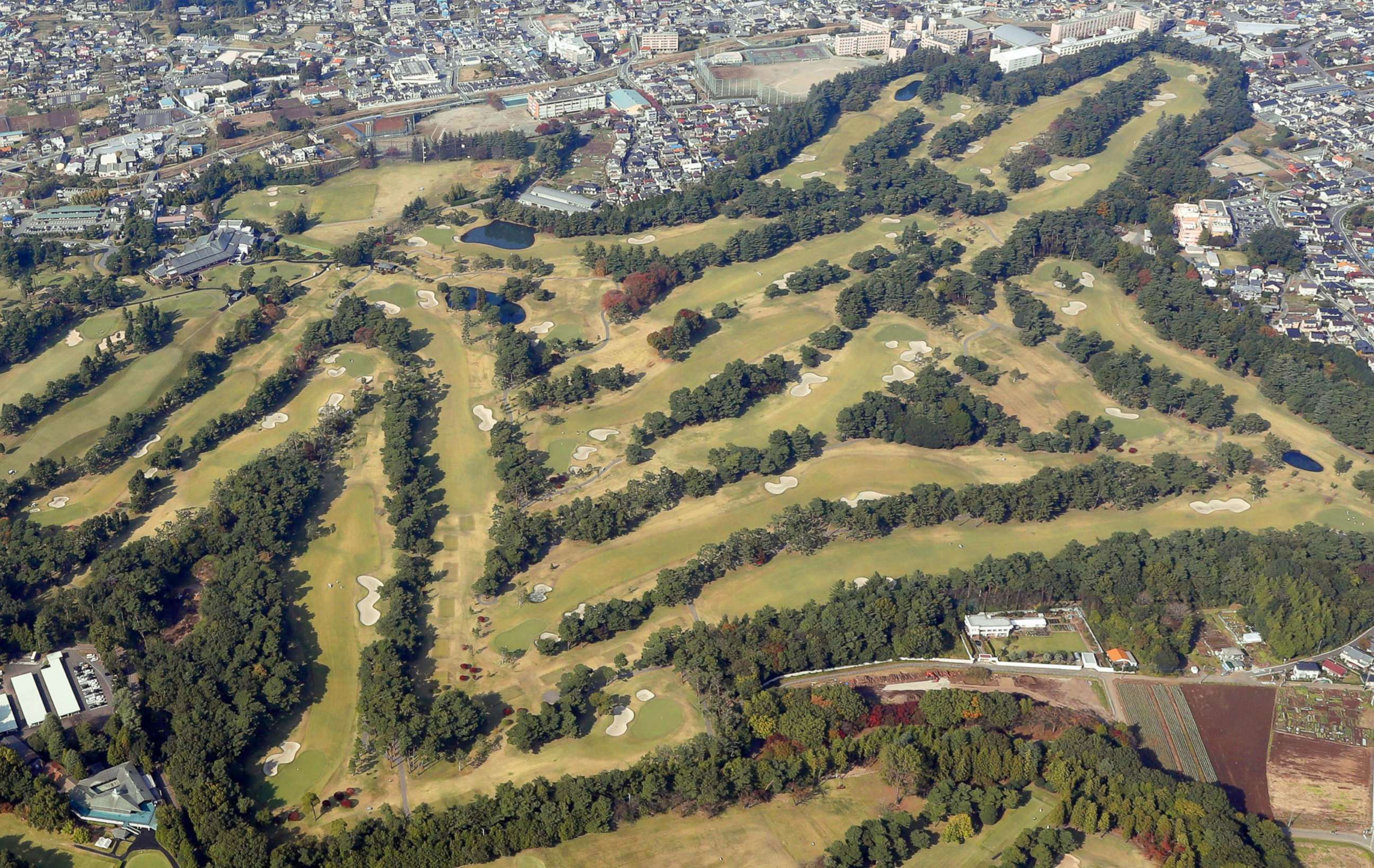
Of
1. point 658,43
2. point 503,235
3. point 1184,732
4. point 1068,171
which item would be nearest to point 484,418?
point 503,235

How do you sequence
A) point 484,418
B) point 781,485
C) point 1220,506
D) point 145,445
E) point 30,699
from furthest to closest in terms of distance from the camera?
point 484,418, point 145,445, point 781,485, point 1220,506, point 30,699

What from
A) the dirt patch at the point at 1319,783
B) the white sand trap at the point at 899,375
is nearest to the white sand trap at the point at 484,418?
the white sand trap at the point at 899,375

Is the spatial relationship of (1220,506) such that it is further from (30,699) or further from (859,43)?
(859,43)

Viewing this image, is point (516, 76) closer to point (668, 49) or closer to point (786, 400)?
point (668, 49)

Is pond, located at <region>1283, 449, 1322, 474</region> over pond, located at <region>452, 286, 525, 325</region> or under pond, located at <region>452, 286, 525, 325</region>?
under

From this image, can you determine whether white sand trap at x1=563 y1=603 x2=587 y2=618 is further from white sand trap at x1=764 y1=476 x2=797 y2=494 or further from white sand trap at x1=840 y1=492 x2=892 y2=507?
white sand trap at x1=840 y1=492 x2=892 y2=507

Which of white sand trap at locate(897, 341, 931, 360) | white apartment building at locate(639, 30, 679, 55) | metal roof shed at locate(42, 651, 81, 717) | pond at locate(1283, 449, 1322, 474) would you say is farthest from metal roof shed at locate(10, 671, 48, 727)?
white apartment building at locate(639, 30, 679, 55)

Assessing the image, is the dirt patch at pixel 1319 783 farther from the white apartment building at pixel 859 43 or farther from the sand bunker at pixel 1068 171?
the white apartment building at pixel 859 43
